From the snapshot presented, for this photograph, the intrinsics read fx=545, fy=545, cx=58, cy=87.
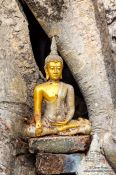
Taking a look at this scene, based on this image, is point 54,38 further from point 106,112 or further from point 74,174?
point 74,174

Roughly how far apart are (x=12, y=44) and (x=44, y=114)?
422mm

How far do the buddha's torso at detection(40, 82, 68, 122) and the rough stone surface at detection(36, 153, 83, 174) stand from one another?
0.19 meters

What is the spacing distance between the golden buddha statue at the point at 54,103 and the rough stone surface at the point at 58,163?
0.13 m

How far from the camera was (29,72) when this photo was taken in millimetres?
2805

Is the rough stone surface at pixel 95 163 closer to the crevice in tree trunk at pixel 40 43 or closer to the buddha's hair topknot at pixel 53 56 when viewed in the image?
the buddha's hair topknot at pixel 53 56

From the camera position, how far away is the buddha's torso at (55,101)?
260 cm

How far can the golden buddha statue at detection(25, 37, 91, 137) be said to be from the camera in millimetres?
2561

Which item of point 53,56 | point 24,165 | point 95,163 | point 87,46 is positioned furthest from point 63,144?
point 87,46

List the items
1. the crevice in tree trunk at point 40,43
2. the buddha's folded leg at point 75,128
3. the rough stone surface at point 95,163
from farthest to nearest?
the crevice in tree trunk at point 40,43
the buddha's folded leg at point 75,128
the rough stone surface at point 95,163

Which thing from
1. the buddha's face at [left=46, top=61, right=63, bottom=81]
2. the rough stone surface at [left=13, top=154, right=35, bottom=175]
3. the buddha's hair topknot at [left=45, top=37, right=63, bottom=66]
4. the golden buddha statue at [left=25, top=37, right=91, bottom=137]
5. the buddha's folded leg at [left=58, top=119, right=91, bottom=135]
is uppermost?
the buddha's hair topknot at [left=45, top=37, right=63, bottom=66]

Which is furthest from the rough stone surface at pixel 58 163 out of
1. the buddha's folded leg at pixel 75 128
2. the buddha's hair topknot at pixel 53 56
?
the buddha's hair topknot at pixel 53 56

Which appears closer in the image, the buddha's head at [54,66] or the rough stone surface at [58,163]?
the rough stone surface at [58,163]

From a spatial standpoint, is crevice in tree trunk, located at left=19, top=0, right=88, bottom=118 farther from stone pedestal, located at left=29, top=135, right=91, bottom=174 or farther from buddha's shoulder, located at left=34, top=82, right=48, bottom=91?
stone pedestal, located at left=29, top=135, right=91, bottom=174

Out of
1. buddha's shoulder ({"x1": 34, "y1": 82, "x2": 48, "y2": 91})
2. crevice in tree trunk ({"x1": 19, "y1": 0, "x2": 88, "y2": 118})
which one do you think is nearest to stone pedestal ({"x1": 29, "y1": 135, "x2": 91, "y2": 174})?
buddha's shoulder ({"x1": 34, "y1": 82, "x2": 48, "y2": 91})
